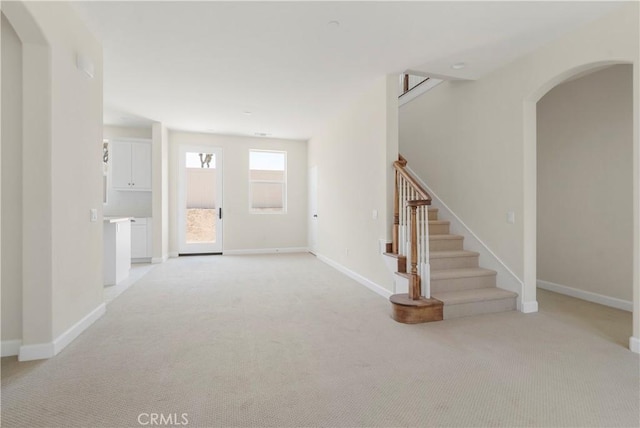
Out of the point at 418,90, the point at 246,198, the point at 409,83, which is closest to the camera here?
the point at 418,90

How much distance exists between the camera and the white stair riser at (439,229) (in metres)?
4.44

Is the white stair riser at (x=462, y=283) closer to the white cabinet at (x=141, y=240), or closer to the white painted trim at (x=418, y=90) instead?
the white painted trim at (x=418, y=90)

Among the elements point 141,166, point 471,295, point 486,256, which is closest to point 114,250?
point 141,166

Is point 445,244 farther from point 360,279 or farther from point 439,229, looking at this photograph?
point 360,279

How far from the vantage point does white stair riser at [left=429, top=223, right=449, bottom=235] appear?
444 cm

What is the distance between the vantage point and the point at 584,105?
3.86 m

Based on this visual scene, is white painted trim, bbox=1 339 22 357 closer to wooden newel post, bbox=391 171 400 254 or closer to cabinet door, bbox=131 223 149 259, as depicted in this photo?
wooden newel post, bbox=391 171 400 254

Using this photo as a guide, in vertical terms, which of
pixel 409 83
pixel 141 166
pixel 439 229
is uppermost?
pixel 409 83

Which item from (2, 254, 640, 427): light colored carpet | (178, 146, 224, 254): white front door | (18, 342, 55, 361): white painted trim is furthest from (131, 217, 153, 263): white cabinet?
(18, 342, 55, 361): white painted trim

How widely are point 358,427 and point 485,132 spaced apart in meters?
3.66

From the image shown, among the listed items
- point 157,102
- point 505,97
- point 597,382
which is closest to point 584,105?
point 505,97

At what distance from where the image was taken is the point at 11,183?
7.50 feet

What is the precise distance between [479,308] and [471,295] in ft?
0.49

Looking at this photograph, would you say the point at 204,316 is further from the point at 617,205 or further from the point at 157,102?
the point at 617,205
